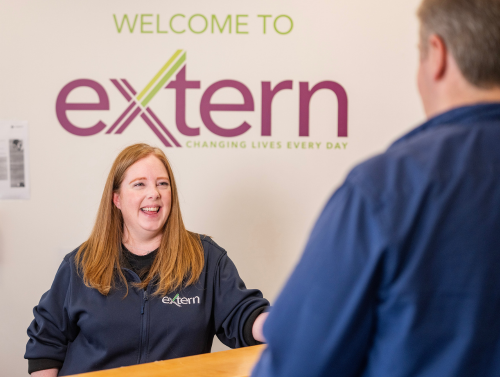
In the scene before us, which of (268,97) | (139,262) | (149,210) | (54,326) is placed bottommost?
(54,326)

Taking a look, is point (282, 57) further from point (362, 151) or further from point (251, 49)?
point (362, 151)

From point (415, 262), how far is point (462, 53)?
1.02 ft

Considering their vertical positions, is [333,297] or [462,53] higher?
[462,53]

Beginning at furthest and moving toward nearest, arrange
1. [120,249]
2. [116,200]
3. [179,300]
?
[116,200], [120,249], [179,300]

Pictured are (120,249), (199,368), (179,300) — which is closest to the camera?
(199,368)

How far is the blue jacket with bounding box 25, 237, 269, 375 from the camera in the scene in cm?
192

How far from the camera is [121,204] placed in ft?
7.19

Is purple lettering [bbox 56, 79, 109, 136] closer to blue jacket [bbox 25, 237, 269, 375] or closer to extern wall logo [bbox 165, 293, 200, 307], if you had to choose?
blue jacket [bbox 25, 237, 269, 375]

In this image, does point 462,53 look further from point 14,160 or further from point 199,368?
point 14,160

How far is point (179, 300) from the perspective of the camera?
6.56 feet

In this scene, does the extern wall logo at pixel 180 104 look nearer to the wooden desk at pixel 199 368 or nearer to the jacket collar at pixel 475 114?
the wooden desk at pixel 199 368

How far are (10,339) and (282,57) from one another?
2371 millimetres

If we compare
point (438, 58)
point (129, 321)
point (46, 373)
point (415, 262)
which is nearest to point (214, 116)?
point (129, 321)

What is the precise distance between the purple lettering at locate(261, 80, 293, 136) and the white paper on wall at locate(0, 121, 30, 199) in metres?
1.44
